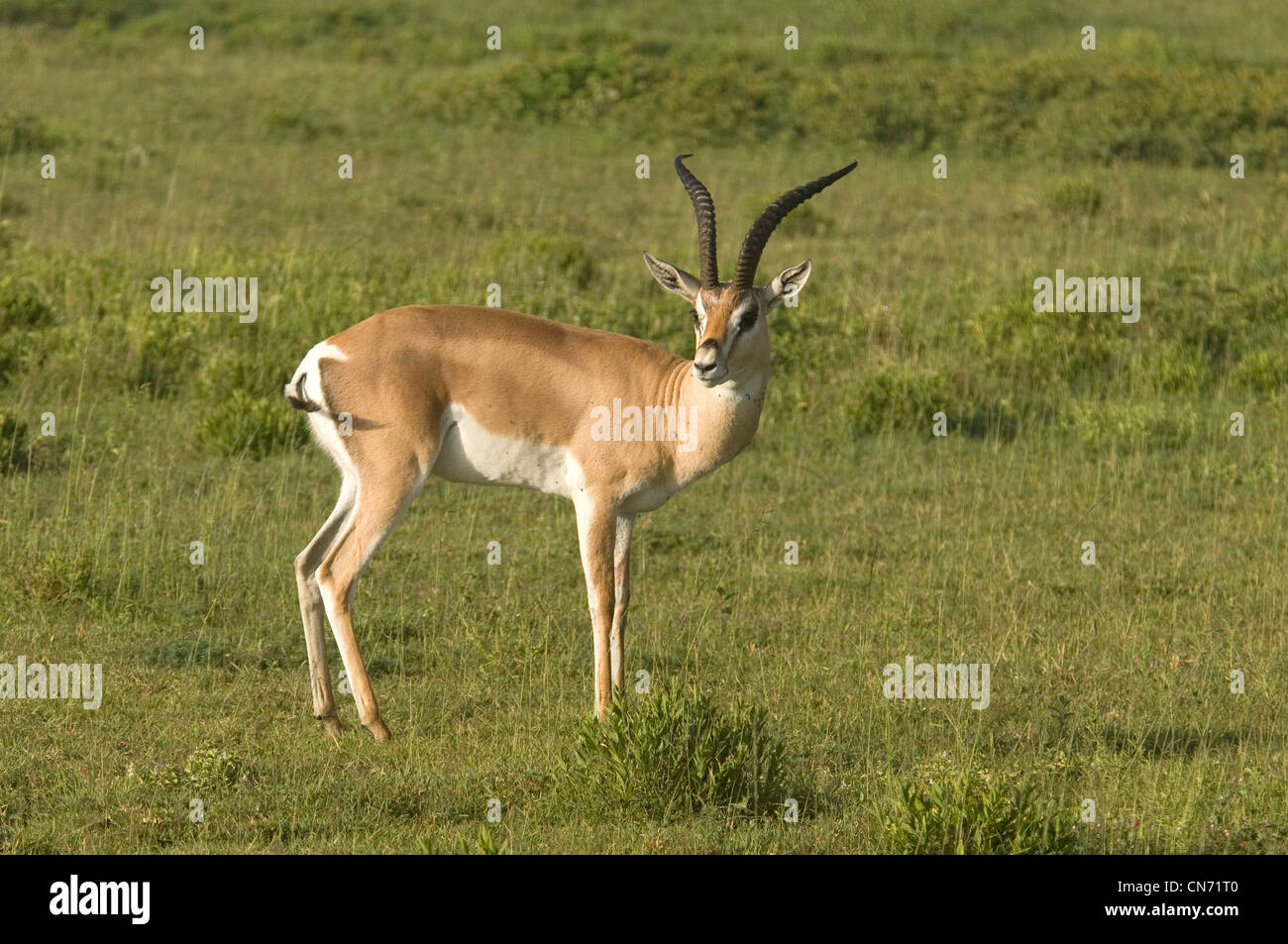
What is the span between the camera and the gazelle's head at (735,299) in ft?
21.4

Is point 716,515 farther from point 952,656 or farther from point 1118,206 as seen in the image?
point 1118,206

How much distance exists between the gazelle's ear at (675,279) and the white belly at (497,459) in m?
0.79

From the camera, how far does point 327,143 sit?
1959 cm

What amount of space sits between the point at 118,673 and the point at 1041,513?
531 centimetres

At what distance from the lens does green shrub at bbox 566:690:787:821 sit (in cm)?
602

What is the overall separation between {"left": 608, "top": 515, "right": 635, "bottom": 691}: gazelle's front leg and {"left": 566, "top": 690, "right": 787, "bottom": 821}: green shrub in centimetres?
90

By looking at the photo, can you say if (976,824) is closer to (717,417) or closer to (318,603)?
(717,417)

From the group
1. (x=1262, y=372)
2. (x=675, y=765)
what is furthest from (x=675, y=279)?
(x=1262, y=372)

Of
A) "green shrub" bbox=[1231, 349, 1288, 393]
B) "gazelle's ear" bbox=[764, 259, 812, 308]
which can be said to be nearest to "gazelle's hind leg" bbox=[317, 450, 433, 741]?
"gazelle's ear" bbox=[764, 259, 812, 308]

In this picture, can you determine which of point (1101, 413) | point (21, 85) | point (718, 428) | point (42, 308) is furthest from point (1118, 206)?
point (21, 85)

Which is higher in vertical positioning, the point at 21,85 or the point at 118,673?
the point at 21,85

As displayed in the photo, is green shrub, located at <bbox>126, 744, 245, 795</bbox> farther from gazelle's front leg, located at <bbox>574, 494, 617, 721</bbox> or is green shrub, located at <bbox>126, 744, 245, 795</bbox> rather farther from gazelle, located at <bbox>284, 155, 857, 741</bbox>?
gazelle's front leg, located at <bbox>574, 494, 617, 721</bbox>

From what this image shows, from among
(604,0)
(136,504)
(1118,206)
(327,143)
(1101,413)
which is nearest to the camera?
(136,504)

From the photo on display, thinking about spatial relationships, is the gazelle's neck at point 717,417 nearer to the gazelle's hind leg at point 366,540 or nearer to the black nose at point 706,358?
the black nose at point 706,358
